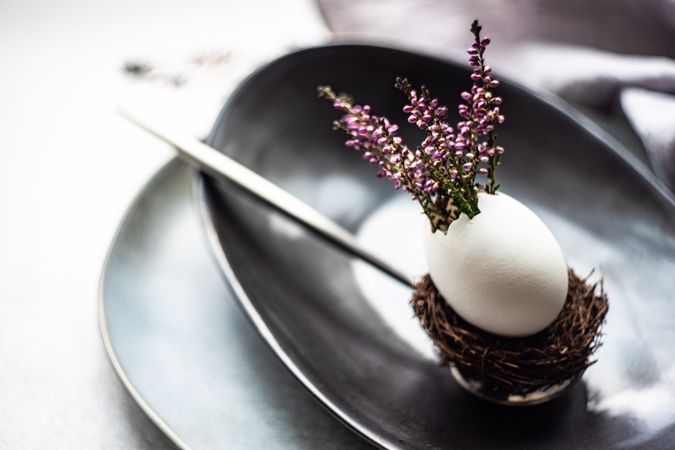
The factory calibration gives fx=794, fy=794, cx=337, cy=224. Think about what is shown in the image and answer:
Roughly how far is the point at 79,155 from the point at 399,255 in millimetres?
435

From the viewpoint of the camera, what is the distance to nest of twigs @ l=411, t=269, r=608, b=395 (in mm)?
600

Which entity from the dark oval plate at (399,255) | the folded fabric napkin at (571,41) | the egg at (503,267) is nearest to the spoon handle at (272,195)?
the dark oval plate at (399,255)

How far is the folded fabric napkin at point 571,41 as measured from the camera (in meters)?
0.88

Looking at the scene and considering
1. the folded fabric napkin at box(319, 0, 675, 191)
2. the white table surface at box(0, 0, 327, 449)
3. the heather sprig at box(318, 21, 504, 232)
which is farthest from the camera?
the folded fabric napkin at box(319, 0, 675, 191)

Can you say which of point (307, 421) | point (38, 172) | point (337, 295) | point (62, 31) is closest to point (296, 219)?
point (337, 295)

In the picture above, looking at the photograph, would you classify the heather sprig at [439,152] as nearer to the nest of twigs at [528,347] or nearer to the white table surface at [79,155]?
the nest of twigs at [528,347]

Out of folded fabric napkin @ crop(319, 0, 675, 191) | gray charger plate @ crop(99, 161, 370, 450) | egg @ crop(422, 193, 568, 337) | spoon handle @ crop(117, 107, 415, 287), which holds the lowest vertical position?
gray charger plate @ crop(99, 161, 370, 450)

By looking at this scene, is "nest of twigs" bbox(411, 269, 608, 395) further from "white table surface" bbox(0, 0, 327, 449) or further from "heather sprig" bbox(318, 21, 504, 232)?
"white table surface" bbox(0, 0, 327, 449)

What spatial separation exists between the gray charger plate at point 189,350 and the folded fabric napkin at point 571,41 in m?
0.34

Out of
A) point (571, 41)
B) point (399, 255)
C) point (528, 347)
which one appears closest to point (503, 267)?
point (528, 347)

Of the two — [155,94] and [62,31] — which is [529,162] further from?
[62,31]

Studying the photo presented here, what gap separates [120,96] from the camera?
1.06m

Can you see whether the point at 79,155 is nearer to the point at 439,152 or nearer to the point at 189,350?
the point at 189,350

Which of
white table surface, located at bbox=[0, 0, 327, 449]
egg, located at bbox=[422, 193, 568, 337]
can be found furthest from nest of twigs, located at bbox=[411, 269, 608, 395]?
white table surface, located at bbox=[0, 0, 327, 449]
